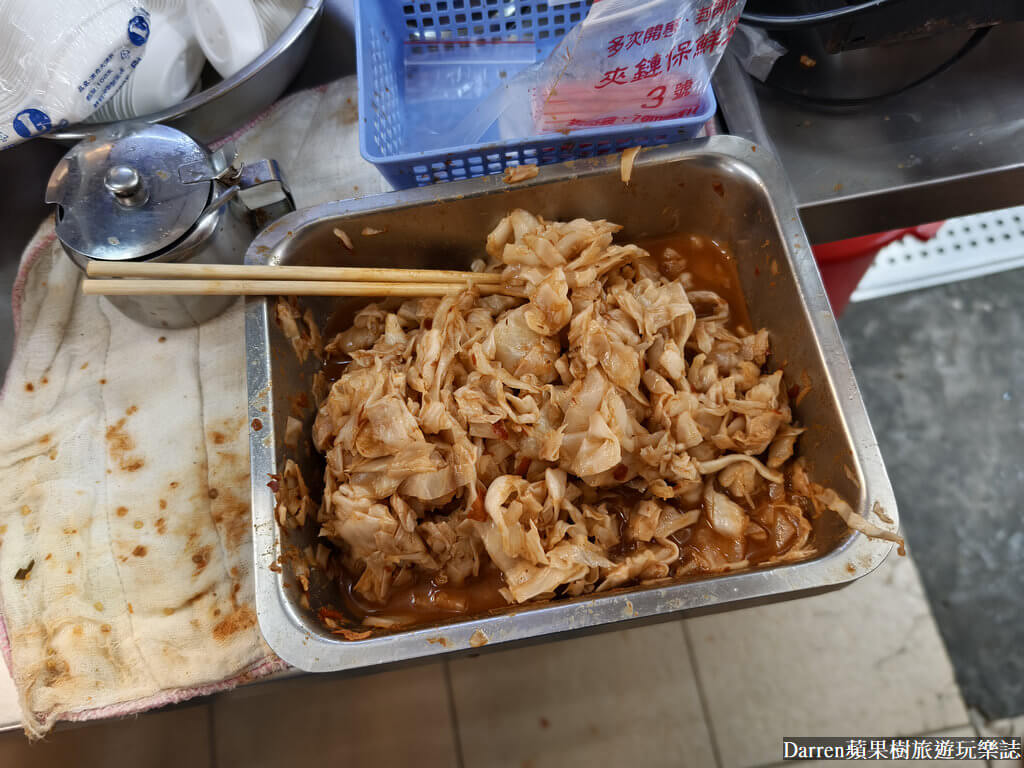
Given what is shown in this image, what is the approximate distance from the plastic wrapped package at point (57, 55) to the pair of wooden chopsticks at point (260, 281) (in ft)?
1.53

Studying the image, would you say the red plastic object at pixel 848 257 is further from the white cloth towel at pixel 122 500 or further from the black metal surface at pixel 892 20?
the white cloth towel at pixel 122 500

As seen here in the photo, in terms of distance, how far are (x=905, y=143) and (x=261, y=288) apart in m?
1.52

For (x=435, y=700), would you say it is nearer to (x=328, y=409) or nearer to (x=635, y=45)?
(x=328, y=409)

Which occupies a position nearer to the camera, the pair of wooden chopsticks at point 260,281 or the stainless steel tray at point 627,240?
the stainless steel tray at point 627,240

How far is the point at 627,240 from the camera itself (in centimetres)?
162

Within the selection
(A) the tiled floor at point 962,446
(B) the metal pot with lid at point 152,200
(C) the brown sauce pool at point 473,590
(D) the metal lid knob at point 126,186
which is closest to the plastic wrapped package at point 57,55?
(B) the metal pot with lid at point 152,200

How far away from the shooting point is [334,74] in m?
1.85

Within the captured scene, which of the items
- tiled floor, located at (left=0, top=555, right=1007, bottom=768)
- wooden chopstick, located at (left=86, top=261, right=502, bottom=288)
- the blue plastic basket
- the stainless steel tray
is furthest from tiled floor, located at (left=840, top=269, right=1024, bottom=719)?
wooden chopstick, located at (left=86, top=261, right=502, bottom=288)

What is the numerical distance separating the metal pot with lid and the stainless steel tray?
0.36 feet

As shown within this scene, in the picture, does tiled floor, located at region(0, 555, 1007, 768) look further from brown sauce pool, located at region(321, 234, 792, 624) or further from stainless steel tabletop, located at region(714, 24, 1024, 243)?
stainless steel tabletop, located at region(714, 24, 1024, 243)

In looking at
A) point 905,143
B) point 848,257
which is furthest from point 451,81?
point 848,257

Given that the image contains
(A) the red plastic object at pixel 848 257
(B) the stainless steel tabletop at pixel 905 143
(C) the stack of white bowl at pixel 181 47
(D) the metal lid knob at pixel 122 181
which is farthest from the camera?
(A) the red plastic object at pixel 848 257

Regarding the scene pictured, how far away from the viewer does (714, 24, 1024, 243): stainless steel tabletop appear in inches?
58.8

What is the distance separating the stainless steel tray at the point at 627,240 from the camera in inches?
43.0
